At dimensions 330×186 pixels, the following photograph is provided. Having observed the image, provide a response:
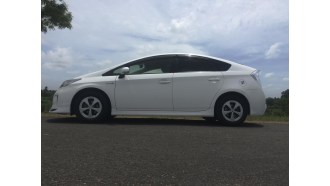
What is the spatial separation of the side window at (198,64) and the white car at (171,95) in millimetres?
26

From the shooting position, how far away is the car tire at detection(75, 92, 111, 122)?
6098mm

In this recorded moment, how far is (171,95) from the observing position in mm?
6172

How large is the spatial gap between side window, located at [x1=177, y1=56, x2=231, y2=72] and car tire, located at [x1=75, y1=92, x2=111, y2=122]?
1.46 meters

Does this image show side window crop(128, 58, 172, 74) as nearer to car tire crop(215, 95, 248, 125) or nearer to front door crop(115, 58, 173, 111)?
front door crop(115, 58, 173, 111)

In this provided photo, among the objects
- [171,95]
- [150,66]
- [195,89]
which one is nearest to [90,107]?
[150,66]

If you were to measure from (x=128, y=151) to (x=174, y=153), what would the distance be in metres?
0.47

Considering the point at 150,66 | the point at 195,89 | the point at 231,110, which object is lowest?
the point at 231,110

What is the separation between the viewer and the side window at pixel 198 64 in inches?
248

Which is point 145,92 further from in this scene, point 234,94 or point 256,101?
point 256,101

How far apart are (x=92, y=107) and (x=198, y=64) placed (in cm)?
203

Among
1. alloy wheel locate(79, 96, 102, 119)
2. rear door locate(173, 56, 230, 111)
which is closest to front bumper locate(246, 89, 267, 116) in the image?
rear door locate(173, 56, 230, 111)

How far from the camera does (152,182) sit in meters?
2.61

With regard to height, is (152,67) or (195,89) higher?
(152,67)
